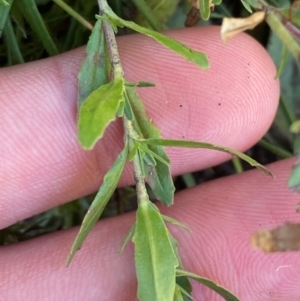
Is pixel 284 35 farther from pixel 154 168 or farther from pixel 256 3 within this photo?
pixel 154 168

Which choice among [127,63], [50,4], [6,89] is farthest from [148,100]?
[50,4]

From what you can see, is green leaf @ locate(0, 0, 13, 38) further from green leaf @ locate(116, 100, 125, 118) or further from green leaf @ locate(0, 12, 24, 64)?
green leaf @ locate(116, 100, 125, 118)

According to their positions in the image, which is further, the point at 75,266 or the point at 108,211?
the point at 108,211

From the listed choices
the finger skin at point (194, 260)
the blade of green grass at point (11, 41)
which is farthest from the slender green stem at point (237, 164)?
the blade of green grass at point (11, 41)

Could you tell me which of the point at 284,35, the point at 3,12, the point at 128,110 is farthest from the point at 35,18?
the point at 284,35

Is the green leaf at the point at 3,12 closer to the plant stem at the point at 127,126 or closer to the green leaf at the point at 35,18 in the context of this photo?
the green leaf at the point at 35,18

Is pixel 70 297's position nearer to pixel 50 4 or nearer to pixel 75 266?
pixel 75 266

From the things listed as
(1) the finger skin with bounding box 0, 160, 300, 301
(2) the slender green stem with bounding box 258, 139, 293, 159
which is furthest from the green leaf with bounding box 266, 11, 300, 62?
(2) the slender green stem with bounding box 258, 139, 293, 159
